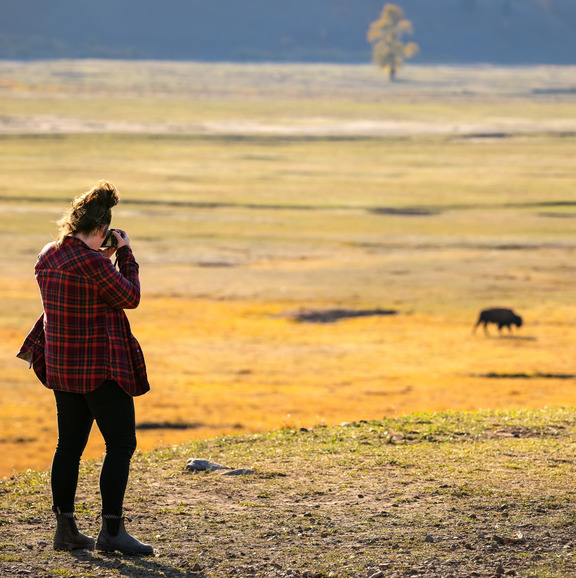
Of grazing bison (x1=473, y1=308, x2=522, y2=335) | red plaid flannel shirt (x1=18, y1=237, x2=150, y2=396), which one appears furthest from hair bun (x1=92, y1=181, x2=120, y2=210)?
grazing bison (x1=473, y1=308, x2=522, y2=335)

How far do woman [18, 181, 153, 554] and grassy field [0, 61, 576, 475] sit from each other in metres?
5.37

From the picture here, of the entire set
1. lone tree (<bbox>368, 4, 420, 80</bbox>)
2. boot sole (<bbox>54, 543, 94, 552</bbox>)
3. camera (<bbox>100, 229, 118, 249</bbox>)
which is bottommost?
boot sole (<bbox>54, 543, 94, 552</bbox>)

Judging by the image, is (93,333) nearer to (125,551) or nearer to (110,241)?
(110,241)

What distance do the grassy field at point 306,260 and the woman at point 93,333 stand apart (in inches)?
211

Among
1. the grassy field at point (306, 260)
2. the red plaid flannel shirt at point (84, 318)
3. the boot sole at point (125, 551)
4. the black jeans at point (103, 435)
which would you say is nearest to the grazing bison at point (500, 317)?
the grassy field at point (306, 260)

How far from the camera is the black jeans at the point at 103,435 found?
6367mm

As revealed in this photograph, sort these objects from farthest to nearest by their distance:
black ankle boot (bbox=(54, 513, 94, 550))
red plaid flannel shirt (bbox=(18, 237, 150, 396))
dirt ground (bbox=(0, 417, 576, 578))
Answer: black ankle boot (bbox=(54, 513, 94, 550)), dirt ground (bbox=(0, 417, 576, 578)), red plaid flannel shirt (bbox=(18, 237, 150, 396))

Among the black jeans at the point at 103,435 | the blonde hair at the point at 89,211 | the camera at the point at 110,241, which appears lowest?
the black jeans at the point at 103,435

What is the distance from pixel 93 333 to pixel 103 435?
0.61m

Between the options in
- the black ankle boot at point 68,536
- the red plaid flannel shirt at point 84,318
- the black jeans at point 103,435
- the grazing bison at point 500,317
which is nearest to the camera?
the red plaid flannel shirt at point 84,318

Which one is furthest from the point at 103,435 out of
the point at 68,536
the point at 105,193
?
the point at 105,193

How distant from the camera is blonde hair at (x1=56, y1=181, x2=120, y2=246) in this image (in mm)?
6266

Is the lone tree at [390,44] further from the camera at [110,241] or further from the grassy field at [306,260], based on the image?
the camera at [110,241]

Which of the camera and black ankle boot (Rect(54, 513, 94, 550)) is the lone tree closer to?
→ the camera
